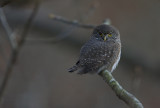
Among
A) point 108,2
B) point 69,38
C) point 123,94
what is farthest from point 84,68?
point 108,2

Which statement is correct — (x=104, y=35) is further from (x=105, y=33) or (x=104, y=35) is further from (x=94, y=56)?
(x=94, y=56)

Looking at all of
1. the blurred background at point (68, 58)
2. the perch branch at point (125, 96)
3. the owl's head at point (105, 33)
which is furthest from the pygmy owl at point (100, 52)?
the blurred background at point (68, 58)

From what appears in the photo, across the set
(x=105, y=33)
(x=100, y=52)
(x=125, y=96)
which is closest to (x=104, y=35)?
(x=105, y=33)

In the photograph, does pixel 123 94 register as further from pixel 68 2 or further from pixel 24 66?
pixel 68 2

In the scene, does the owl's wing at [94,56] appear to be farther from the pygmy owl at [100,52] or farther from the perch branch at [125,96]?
the perch branch at [125,96]

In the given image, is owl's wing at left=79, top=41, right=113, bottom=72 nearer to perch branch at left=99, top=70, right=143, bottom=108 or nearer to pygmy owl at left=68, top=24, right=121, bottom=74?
pygmy owl at left=68, top=24, right=121, bottom=74

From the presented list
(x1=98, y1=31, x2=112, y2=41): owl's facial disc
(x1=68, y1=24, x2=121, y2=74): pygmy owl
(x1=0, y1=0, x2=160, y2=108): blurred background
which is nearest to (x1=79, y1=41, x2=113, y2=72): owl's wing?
(x1=68, y1=24, x2=121, y2=74): pygmy owl
